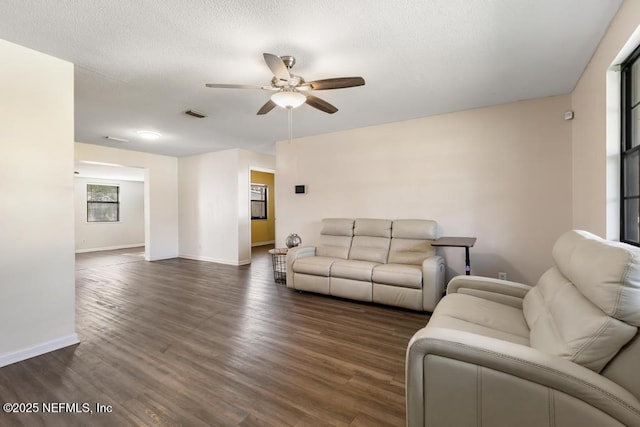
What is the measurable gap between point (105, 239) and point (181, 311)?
7.35 m

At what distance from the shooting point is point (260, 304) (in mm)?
3475

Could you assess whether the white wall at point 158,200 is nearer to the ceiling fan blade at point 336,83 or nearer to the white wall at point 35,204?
the white wall at point 35,204

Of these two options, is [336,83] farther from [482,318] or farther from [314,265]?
[314,265]

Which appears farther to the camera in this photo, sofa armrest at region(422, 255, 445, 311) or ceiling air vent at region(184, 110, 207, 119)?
ceiling air vent at region(184, 110, 207, 119)

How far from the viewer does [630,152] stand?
6.75 feet

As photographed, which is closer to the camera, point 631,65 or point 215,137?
point 631,65

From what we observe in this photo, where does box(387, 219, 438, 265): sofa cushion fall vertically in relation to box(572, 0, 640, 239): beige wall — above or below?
below

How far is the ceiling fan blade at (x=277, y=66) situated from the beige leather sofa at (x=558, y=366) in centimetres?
194

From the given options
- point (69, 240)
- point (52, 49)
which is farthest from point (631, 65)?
point (69, 240)

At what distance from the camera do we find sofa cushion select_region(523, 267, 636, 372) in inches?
41.7

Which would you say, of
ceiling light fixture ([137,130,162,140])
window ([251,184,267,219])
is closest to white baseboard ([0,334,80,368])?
ceiling light fixture ([137,130,162,140])

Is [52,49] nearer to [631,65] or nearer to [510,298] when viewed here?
[510,298]

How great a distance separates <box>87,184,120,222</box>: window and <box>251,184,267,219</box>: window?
441 centimetres

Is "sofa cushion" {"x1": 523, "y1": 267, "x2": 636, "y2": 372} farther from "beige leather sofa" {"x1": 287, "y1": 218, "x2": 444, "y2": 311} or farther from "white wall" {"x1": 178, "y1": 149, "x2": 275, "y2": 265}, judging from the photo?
"white wall" {"x1": 178, "y1": 149, "x2": 275, "y2": 265}
